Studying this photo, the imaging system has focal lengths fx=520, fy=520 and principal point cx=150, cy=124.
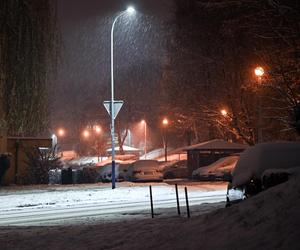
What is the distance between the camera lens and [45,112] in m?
19.7

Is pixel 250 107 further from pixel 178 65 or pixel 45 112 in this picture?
pixel 45 112

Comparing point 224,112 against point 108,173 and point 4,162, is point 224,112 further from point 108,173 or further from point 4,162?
point 4,162

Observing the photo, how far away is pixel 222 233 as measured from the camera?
7.29 meters

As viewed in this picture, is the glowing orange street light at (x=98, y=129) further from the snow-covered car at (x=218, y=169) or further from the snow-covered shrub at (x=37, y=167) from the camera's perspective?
the snow-covered shrub at (x=37, y=167)

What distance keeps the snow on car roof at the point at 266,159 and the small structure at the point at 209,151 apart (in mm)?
26321

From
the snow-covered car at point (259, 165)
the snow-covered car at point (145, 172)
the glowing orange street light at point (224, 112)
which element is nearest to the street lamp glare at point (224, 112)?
the glowing orange street light at point (224, 112)

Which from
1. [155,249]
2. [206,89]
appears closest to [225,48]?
[206,89]

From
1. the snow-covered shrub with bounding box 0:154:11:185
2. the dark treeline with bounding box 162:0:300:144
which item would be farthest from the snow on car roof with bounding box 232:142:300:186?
the snow-covered shrub with bounding box 0:154:11:185

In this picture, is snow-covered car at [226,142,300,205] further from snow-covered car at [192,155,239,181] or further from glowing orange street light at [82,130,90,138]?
glowing orange street light at [82,130,90,138]

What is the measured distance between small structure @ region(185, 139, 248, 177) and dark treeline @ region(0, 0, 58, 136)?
2068cm

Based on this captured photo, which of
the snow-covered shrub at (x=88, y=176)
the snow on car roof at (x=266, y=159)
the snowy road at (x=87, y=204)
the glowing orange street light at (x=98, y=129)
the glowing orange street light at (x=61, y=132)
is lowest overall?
the snowy road at (x=87, y=204)

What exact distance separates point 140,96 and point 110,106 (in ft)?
156

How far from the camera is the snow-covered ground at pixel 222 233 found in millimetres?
6574

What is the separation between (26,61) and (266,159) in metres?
10.0
